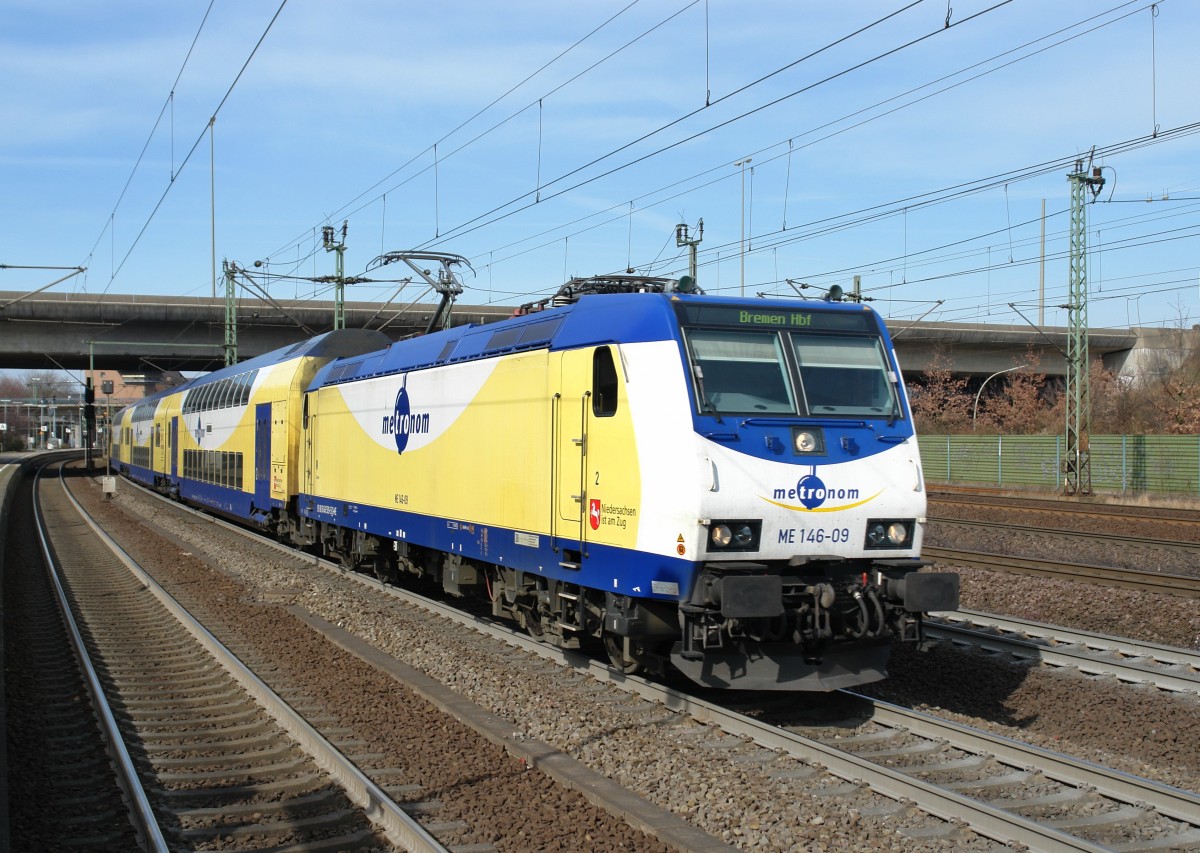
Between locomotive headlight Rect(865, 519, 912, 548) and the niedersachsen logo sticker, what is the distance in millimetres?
224

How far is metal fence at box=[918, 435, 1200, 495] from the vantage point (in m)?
32.0

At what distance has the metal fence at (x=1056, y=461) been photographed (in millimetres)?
31969

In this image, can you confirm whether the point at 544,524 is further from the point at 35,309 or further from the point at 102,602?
the point at 35,309

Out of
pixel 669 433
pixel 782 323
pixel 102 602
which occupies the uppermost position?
pixel 782 323

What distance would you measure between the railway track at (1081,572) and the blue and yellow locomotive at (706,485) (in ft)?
22.6

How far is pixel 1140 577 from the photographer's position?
14633mm

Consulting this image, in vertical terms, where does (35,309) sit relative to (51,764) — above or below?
above

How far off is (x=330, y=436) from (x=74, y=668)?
278 inches

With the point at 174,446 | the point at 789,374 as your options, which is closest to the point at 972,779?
the point at 789,374

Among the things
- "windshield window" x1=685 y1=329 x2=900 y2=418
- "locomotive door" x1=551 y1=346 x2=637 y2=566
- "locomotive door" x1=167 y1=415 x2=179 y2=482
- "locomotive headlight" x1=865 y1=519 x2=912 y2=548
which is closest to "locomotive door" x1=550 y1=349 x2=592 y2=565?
"locomotive door" x1=551 y1=346 x2=637 y2=566

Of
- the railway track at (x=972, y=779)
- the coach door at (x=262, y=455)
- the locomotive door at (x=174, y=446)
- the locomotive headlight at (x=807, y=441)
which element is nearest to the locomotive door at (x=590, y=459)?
the locomotive headlight at (x=807, y=441)

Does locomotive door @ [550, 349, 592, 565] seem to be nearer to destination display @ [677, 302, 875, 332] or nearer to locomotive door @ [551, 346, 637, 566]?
locomotive door @ [551, 346, 637, 566]

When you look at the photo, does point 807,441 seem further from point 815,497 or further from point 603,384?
point 603,384

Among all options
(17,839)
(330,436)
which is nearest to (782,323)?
(17,839)
